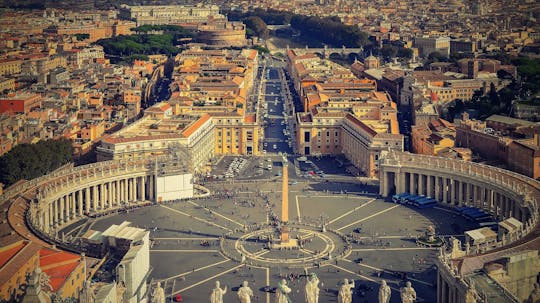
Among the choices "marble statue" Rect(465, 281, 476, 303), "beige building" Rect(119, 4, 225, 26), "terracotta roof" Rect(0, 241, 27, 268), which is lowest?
"marble statue" Rect(465, 281, 476, 303)

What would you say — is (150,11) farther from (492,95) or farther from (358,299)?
(358,299)

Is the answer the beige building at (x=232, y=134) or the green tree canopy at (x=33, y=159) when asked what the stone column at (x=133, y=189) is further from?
the beige building at (x=232, y=134)

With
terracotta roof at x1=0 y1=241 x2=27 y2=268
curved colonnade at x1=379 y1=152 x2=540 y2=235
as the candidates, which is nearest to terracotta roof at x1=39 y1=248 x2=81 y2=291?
terracotta roof at x1=0 y1=241 x2=27 y2=268

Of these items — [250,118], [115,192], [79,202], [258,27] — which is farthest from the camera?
[258,27]

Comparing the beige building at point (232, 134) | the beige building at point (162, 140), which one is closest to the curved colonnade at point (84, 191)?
the beige building at point (162, 140)

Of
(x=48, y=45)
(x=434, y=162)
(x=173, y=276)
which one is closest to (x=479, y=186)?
(x=434, y=162)

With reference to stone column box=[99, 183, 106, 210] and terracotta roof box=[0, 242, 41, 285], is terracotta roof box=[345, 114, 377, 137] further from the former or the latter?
terracotta roof box=[0, 242, 41, 285]

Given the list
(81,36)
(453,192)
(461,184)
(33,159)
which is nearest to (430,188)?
(453,192)

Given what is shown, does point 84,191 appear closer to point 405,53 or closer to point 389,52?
point 405,53

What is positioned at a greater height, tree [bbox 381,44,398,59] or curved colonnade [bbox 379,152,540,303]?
tree [bbox 381,44,398,59]

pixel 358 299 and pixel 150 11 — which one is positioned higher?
pixel 150 11

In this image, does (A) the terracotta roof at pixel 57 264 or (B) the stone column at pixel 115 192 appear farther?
(B) the stone column at pixel 115 192
